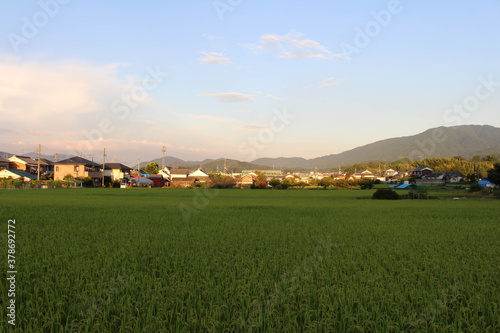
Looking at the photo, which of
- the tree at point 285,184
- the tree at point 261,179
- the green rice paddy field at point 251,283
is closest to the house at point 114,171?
the tree at point 261,179

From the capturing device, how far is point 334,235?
11289mm

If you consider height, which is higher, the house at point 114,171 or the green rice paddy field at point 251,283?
the house at point 114,171

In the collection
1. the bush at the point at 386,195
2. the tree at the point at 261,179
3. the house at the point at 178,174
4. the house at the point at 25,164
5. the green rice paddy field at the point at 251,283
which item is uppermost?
the house at the point at 25,164

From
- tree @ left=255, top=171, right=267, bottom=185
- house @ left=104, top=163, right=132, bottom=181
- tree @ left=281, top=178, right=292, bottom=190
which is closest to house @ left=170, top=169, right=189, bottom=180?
house @ left=104, top=163, right=132, bottom=181

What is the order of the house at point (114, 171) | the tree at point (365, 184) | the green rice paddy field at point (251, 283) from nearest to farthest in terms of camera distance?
the green rice paddy field at point (251, 283), the tree at point (365, 184), the house at point (114, 171)

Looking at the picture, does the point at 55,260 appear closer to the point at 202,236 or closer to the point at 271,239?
the point at 202,236

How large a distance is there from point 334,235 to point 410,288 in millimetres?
Answer: 5939

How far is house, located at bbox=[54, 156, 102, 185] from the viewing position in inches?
2527

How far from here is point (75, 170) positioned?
64.7m

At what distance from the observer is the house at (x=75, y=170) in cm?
6419

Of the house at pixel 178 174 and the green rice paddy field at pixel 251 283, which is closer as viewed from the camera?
the green rice paddy field at pixel 251 283

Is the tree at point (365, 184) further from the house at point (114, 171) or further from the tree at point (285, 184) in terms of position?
the house at point (114, 171)

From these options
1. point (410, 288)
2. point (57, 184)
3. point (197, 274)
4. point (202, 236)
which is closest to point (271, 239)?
point (202, 236)

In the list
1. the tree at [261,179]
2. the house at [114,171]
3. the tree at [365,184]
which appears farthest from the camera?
the house at [114,171]
